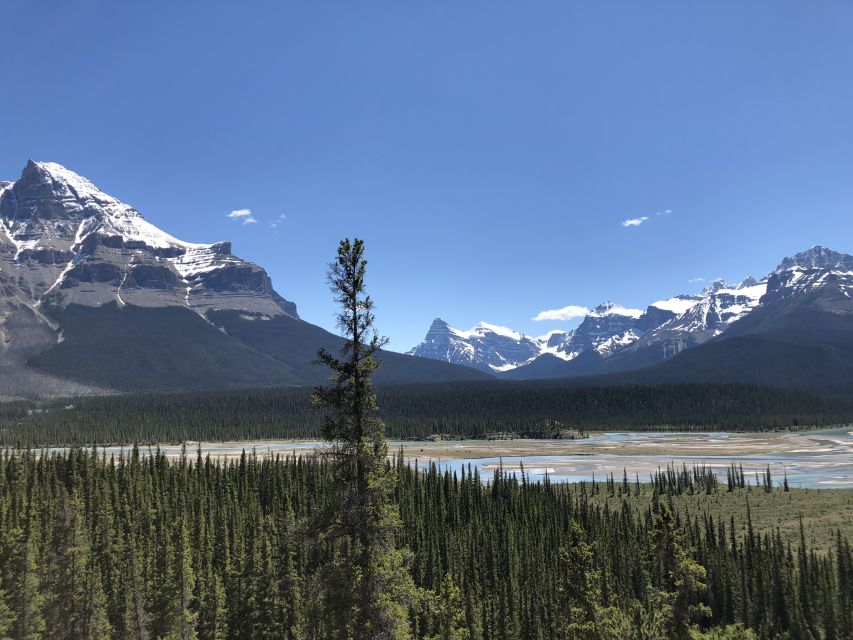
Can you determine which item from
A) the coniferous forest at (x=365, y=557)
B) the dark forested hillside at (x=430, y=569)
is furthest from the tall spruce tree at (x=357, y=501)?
the dark forested hillside at (x=430, y=569)

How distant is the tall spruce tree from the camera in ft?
73.6

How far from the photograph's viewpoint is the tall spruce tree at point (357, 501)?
2242cm

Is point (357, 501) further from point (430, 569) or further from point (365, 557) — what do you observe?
point (430, 569)

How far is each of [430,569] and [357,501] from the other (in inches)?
2754

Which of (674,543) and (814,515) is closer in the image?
(674,543)

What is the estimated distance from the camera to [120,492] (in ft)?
392

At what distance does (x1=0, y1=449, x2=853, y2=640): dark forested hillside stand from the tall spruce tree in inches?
639

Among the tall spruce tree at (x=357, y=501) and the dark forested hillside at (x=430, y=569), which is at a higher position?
the tall spruce tree at (x=357, y=501)

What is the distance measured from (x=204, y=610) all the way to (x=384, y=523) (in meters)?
58.6

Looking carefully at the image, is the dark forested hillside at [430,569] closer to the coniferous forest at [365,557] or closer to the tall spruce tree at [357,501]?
the coniferous forest at [365,557]

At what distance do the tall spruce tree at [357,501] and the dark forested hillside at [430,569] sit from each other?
16.2 m

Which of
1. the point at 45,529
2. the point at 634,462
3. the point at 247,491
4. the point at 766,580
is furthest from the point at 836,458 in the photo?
the point at 45,529

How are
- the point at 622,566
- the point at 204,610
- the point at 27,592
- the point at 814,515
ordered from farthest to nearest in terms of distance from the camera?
the point at 814,515 → the point at 622,566 → the point at 204,610 → the point at 27,592

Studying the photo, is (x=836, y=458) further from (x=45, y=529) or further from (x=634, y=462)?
(x=45, y=529)
